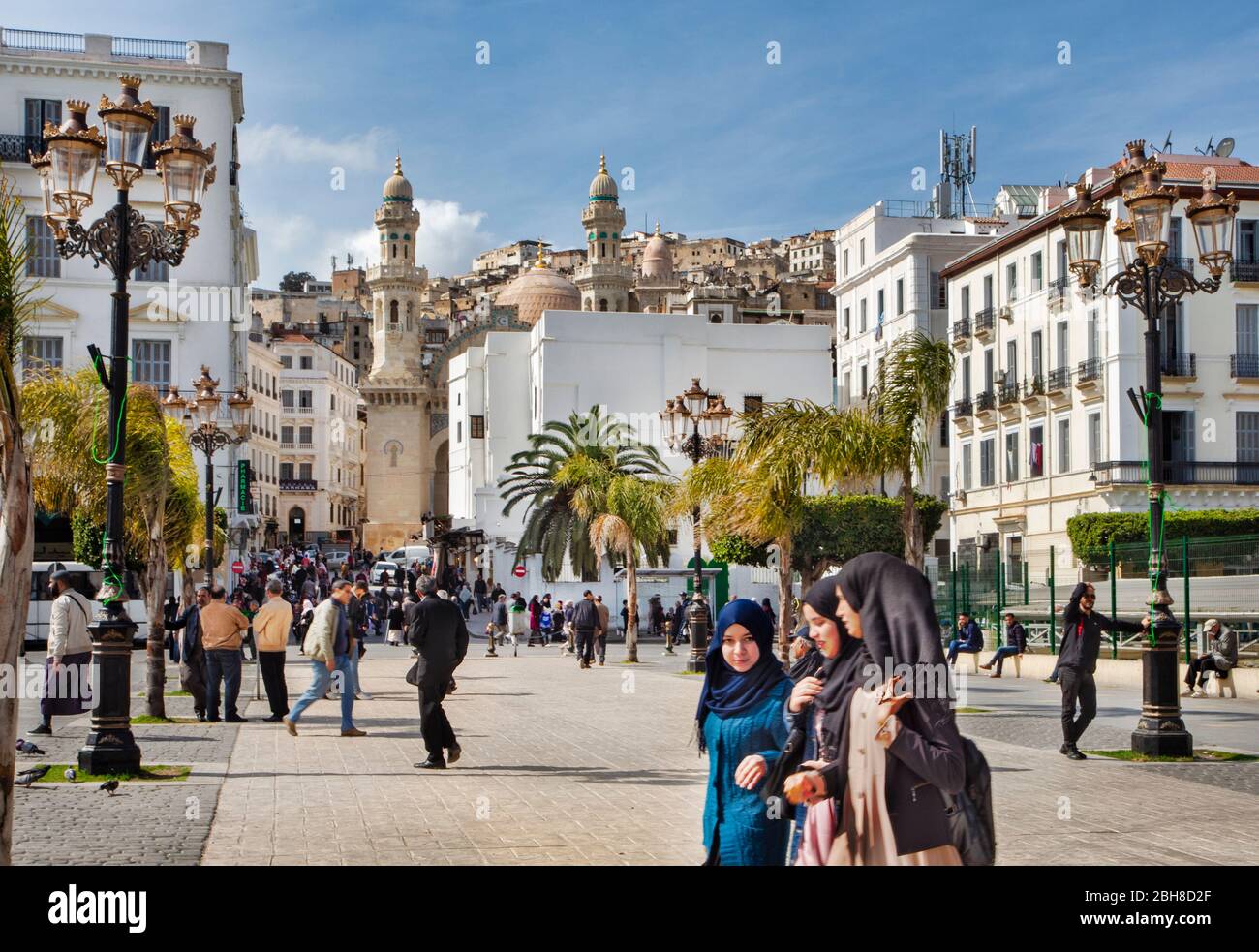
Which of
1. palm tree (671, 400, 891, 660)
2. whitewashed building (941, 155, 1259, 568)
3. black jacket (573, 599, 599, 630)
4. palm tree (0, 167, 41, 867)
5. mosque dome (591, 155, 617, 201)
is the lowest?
black jacket (573, 599, 599, 630)

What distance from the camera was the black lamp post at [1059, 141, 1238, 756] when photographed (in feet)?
44.8

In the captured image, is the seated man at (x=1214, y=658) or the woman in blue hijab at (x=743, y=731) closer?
the woman in blue hijab at (x=743, y=731)

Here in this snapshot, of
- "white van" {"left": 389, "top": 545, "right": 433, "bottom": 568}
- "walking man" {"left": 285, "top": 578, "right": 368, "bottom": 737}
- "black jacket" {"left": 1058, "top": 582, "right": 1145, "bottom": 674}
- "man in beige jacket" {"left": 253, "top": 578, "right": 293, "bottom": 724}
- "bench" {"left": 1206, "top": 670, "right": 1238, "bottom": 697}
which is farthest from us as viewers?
"white van" {"left": 389, "top": 545, "right": 433, "bottom": 568}

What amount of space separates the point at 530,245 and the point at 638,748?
177389mm

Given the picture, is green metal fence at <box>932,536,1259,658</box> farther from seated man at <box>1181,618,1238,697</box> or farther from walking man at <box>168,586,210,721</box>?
walking man at <box>168,586,210,721</box>

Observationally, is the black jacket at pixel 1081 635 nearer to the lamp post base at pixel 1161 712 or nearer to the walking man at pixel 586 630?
the lamp post base at pixel 1161 712

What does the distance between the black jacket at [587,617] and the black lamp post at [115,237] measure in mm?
17231

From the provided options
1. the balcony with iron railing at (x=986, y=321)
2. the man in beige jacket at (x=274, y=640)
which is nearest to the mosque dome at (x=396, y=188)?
the balcony with iron railing at (x=986, y=321)

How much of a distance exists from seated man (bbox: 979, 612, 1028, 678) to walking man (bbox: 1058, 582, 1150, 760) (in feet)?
42.1

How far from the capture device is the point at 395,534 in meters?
98.6

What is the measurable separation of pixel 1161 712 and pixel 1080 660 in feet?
3.13

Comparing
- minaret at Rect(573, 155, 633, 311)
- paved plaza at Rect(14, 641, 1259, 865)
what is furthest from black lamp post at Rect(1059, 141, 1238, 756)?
minaret at Rect(573, 155, 633, 311)

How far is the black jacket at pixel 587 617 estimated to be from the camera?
30.8 metres

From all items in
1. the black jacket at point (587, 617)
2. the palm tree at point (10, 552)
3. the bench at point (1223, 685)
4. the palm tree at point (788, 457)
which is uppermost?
the palm tree at point (788, 457)
